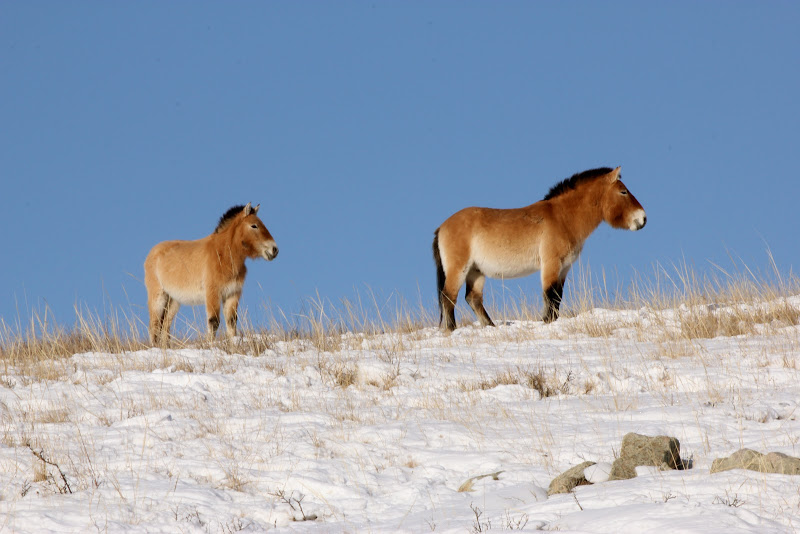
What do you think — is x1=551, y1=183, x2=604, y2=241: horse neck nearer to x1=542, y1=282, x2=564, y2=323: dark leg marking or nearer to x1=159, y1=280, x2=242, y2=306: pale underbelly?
x1=542, y1=282, x2=564, y2=323: dark leg marking

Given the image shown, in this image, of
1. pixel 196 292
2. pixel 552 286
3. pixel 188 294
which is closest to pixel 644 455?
pixel 552 286

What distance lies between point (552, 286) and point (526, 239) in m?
0.85

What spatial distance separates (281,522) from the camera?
437 centimetres

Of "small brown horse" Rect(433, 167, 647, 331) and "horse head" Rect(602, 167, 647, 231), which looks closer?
"small brown horse" Rect(433, 167, 647, 331)

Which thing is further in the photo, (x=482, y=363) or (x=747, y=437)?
(x=482, y=363)

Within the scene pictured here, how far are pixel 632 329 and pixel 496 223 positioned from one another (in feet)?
10.3

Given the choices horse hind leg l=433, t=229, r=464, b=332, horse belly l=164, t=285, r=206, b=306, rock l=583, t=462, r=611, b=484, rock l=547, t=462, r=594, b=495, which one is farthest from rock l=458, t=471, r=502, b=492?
horse belly l=164, t=285, r=206, b=306

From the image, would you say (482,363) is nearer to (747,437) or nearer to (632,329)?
(632,329)

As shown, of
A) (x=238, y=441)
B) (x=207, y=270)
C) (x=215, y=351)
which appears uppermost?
(x=207, y=270)

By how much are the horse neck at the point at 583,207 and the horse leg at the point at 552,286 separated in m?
0.78

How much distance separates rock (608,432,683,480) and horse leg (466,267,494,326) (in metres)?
7.93

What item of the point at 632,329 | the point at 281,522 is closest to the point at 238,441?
the point at 281,522

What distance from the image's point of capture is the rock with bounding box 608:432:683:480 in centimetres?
455

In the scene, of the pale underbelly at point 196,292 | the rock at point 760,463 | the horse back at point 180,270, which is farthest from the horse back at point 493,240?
the rock at point 760,463
